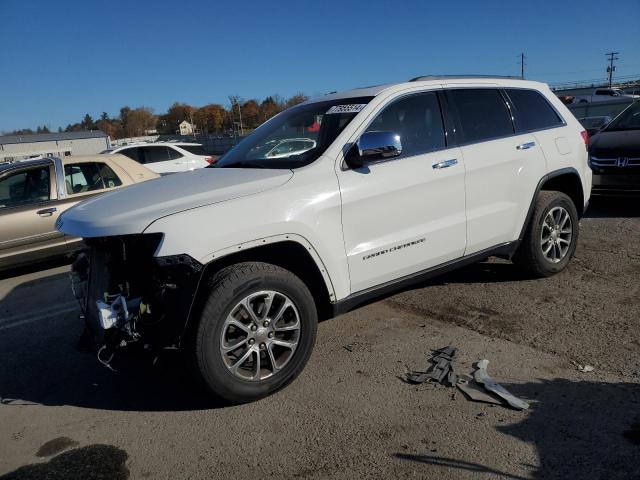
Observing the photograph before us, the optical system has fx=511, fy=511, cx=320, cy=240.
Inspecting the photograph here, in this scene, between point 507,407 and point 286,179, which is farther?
point 286,179

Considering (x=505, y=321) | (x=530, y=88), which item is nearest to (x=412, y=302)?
(x=505, y=321)

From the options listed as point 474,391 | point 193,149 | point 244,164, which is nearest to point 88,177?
point 244,164

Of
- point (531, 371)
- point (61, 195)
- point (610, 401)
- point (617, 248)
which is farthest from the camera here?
point (61, 195)

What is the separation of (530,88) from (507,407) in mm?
3344

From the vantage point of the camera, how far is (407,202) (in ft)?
12.3

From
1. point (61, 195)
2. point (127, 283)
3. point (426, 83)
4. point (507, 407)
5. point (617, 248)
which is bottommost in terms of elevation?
point (507, 407)

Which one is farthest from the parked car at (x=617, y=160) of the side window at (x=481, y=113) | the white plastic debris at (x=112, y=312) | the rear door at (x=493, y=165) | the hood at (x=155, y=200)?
the white plastic debris at (x=112, y=312)

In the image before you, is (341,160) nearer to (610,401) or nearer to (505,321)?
(505,321)

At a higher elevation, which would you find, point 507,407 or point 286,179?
point 286,179

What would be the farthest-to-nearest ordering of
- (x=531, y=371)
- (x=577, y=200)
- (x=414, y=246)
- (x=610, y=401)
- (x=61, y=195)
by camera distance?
(x=61, y=195)
(x=577, y=200)
(x=414, y=246)
(x=531, y=371)
(x=610, y=401)

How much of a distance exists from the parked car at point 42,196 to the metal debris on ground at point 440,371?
15.6 ft

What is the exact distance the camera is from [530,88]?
4996mm

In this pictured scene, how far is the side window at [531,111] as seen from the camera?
15.6 feet

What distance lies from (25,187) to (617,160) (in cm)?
850
